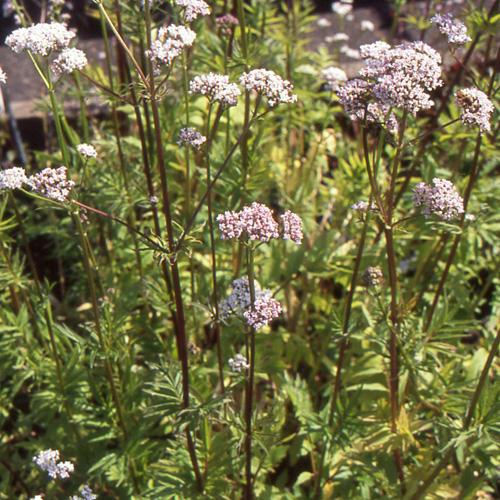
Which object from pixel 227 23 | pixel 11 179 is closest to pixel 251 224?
pixel 11 179

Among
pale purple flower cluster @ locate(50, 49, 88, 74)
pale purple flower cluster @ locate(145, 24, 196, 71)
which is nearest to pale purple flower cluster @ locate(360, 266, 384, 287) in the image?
pale purple flower cluster @ locate(145, 24, 196, 71)

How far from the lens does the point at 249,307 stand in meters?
2.08

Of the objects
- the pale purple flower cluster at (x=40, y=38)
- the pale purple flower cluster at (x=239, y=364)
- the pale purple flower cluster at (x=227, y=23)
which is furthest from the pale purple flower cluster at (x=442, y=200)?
the pale purple flower cluster at (x=227, y=23)

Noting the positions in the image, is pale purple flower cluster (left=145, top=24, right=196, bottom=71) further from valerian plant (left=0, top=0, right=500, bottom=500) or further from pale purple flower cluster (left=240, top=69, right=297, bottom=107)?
pale purple flower cluster (left=240, top=69, right=297, bottom=107)

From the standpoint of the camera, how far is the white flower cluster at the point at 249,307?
1.99m

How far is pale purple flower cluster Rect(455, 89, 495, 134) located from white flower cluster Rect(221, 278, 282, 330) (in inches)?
35.9

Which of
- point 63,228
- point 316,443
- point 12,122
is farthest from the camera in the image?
point 12,122

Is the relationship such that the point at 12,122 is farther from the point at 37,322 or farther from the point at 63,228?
the point at 37,322

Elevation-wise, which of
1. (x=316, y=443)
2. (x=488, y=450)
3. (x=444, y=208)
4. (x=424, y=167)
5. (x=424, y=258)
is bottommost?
Result: (x=316, y=443)

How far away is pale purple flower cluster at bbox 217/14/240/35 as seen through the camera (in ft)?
9.86

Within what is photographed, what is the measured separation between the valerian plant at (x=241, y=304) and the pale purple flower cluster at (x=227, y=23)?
0.05 feet

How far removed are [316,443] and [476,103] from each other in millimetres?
2011

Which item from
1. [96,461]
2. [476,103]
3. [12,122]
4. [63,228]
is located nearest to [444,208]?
[476,103]

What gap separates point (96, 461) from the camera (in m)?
2.95
